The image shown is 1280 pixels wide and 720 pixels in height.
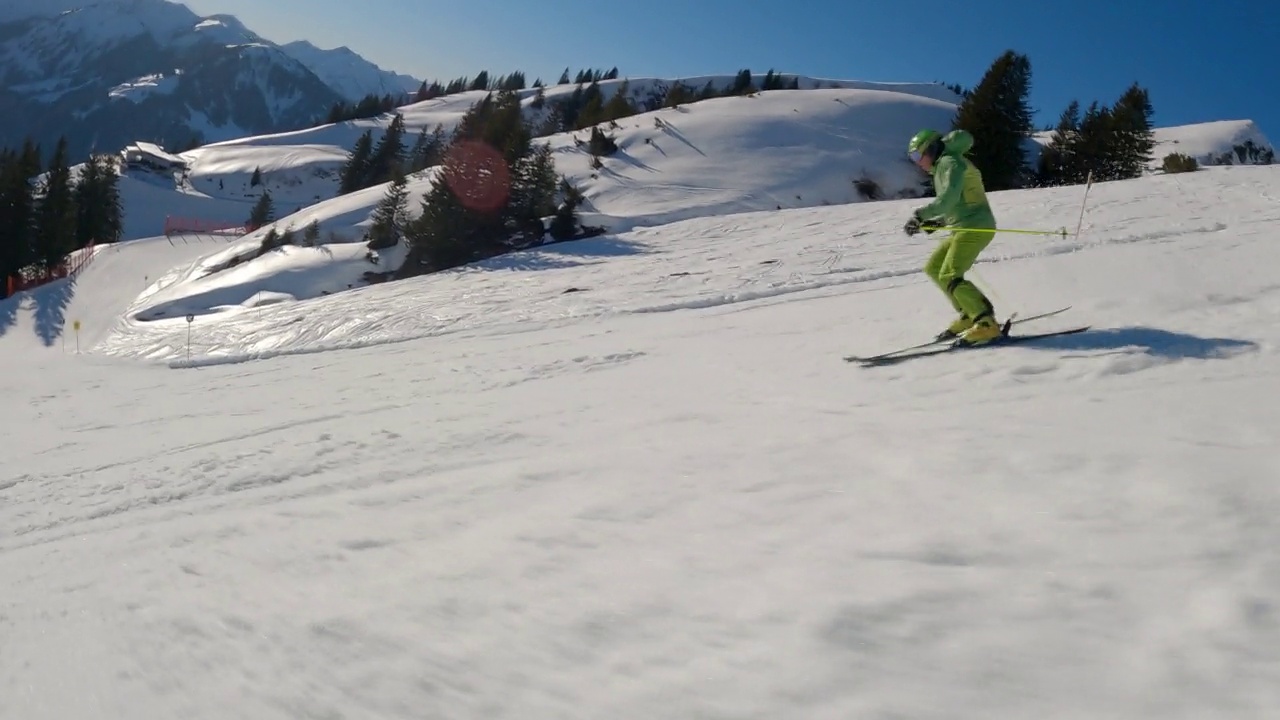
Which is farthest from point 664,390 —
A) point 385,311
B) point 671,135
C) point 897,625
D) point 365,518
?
point 671,135

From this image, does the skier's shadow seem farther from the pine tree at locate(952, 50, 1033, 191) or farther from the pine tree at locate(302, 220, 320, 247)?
the pine tree at locate(302, 220, 320, 247)

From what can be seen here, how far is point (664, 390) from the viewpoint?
7852 millimetres

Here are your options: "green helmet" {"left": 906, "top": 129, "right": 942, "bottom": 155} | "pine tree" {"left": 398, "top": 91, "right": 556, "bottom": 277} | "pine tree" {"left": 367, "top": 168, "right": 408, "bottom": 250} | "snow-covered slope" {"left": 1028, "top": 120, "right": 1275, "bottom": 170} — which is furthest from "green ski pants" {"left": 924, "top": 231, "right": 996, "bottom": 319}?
"snow-covered slope" {"left": 1028, "top": 120, "right": 1275, "bottom": 170}

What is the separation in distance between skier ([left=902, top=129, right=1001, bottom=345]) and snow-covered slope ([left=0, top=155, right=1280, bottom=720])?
1.54ft

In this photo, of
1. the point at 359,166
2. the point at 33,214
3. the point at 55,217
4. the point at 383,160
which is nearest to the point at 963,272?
the point at 33,214

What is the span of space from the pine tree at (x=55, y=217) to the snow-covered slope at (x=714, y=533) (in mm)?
46537

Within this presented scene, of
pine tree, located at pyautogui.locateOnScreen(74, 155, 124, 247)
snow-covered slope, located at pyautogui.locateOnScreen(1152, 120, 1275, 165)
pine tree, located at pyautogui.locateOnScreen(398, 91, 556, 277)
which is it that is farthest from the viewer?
pine tree, located at pyautogui.locateOnScreen(74, 155, 124, 247)

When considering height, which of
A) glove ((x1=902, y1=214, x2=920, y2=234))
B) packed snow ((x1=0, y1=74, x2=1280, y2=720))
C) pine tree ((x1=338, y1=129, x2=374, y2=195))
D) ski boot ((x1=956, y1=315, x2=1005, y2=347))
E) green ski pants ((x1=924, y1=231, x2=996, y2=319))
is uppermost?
pine tree ((x1=338, y1=129, x2=374, y2=195))

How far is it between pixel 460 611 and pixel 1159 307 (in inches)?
323

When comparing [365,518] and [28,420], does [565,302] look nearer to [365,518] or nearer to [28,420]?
[28,420]

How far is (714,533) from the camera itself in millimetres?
3959

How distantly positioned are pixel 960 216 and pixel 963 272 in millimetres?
586

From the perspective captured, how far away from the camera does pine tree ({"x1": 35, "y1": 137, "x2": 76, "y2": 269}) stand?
46.6 meters

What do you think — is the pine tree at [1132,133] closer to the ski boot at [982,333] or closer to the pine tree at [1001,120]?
the pine tree at [1001,120]
